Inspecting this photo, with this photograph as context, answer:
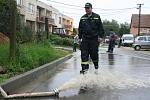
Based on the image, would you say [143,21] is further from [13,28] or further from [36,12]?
[13,28]

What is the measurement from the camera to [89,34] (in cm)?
1055

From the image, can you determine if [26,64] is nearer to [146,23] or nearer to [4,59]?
[4,59]

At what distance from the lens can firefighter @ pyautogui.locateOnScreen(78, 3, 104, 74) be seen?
10.5 meters

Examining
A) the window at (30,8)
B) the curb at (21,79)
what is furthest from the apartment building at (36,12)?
the curb at (21,79)

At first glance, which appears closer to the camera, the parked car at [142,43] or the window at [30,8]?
the parked car at [142,43]

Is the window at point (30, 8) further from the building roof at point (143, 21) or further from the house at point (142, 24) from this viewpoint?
the building roof at point (143, 21)

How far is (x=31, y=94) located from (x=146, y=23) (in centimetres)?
10178

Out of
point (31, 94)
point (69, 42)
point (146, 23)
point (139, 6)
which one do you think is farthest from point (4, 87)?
point (146, 23)

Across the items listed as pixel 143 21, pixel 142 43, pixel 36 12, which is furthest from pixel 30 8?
pixel 142 43

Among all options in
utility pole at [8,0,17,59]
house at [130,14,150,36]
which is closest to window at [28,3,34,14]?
house at [130,14,150,36]

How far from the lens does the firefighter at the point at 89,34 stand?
10.5 meters

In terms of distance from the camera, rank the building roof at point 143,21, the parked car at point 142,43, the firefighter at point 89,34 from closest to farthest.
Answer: the firefighter at point 89,34 → the parked car at point 142,43 → the building roof at point 143,21

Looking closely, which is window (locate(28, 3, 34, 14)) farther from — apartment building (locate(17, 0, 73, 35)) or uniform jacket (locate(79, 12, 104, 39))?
uniform jacket (locate(79, 12, 104, 39))

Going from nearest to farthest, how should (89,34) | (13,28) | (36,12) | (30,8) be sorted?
(89,34), (13,28), (30,8), (36,12)
